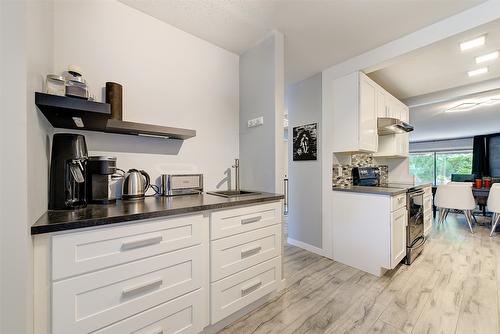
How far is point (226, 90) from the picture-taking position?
2287 millimetres

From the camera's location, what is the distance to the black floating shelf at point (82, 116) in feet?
3.38

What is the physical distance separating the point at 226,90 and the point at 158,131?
39.9 inches

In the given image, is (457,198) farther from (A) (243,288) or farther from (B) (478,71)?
(A) (243,288)

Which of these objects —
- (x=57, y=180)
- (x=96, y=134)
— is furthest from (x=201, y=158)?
(x=57, y=180)

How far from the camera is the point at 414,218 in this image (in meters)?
2.57

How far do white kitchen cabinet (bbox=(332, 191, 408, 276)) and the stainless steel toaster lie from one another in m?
1.70

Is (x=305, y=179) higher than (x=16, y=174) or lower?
lower

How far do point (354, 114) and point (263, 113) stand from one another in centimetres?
116

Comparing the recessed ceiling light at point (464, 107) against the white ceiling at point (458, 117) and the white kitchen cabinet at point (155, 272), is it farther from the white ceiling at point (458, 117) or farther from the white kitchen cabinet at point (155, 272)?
the white kitchen cabinet at point (155, 272)

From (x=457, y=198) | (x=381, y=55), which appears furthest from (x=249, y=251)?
(x=457, y=198)

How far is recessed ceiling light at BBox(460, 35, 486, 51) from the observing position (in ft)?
6.67

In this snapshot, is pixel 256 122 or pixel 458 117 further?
pixel 458 117

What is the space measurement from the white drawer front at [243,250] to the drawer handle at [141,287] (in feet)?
1.15

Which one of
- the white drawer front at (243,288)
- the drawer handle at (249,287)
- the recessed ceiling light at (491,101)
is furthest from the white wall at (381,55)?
the recessed ceiling light at (491,101)
